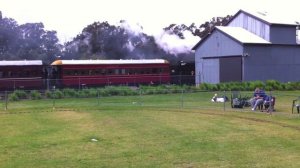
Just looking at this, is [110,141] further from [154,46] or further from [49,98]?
[154,46]

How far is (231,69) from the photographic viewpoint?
46875 mm

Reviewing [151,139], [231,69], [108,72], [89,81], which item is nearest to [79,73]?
[89,81]

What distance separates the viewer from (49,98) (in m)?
34.8

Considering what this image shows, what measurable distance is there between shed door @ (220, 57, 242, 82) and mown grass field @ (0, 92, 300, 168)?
2325 cm

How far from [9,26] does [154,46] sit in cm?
2711

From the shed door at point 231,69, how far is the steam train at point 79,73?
5.54m

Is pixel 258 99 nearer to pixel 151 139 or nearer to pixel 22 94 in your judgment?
pixel 151 139

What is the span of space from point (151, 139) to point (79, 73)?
29.6 m

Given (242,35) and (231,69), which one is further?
(242,35)

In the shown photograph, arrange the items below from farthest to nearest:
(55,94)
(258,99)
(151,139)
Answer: (55,94), (258,99), (151,139)

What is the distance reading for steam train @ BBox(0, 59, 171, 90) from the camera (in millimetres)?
40500

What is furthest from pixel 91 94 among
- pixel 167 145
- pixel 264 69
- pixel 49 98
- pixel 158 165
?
pixel 158 165

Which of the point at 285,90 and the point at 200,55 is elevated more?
the point at 200,55

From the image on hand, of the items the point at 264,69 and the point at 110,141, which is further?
the point at 264,69
